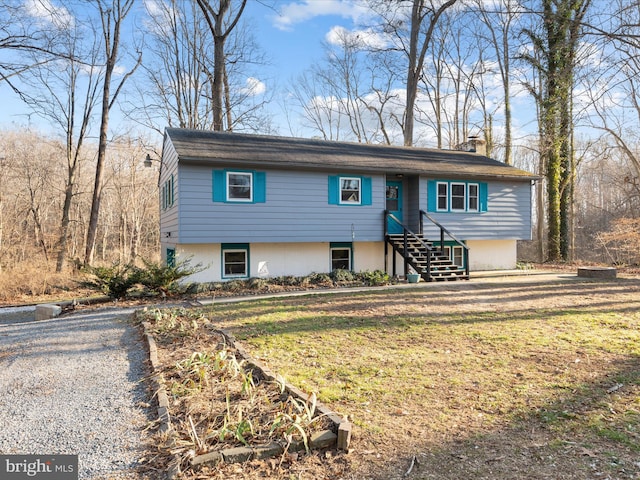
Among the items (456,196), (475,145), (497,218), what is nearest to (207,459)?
(456,196)

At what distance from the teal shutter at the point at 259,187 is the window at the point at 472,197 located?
8047mm

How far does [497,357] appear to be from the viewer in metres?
5.32

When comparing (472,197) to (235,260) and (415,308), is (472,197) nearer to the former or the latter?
(415,308)

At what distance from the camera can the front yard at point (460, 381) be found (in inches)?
114

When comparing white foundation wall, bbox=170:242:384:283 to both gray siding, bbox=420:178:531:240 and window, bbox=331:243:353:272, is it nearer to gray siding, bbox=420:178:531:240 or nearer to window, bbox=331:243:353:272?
window, bbox=331:243:353:272

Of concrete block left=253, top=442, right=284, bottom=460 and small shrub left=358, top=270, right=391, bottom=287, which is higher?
small shrub left=358, top=270, right=391, bottom=287

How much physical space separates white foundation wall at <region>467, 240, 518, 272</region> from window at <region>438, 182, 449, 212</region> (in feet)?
7.03

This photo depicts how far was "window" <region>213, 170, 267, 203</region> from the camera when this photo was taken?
12016 millimetres

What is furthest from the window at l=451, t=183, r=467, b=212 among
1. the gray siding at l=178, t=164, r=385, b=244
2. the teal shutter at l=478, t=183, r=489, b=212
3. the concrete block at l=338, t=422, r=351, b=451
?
the concrete block at l=338, t=422, r=351, b=451

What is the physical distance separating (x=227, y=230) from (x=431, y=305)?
645 cm

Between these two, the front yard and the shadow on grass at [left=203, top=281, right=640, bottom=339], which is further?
the shadow on grass at [left=203, top=281, right=640, bottom=339]

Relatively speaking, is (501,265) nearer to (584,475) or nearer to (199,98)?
(584,475)

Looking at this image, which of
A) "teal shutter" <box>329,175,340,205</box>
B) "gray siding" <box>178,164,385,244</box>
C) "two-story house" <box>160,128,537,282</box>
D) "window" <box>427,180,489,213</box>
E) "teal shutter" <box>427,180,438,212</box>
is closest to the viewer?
"gray siding" <box>178,164,385,244</box>

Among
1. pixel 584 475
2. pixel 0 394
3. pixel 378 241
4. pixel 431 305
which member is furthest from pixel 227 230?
pixel 584 475
